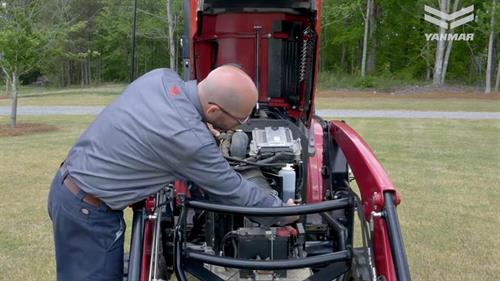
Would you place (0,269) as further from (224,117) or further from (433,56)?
(433,56)

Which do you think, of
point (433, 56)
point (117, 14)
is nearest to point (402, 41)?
point (433, 56)

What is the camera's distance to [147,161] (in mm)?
2676

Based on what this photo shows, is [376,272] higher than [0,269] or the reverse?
higher

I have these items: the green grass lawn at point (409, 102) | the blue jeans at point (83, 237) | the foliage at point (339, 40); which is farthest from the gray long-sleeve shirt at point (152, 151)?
the foliage at point (339, 40)

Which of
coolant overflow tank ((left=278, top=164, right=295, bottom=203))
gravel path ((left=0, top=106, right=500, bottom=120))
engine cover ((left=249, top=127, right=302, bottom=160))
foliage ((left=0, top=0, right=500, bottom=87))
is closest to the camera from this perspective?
coolant overflow tank ((left=278, top=164, right=295, bottom=203))

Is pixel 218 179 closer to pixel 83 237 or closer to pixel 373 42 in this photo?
pixel 83 237

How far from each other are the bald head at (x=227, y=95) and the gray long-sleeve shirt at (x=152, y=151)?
0.06 metres

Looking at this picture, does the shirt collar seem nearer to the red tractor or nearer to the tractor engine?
the red tractor

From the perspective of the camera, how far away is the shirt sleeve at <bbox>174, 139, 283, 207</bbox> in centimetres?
261

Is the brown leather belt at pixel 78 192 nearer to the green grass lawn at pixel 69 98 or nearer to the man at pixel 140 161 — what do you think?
the man at pixel 140 161

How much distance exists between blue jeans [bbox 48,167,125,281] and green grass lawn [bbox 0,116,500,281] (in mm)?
1793

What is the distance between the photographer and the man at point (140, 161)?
2621mm

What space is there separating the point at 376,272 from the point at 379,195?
395 millimetres

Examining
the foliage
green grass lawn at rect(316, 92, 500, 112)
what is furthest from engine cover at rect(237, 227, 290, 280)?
the foliage
